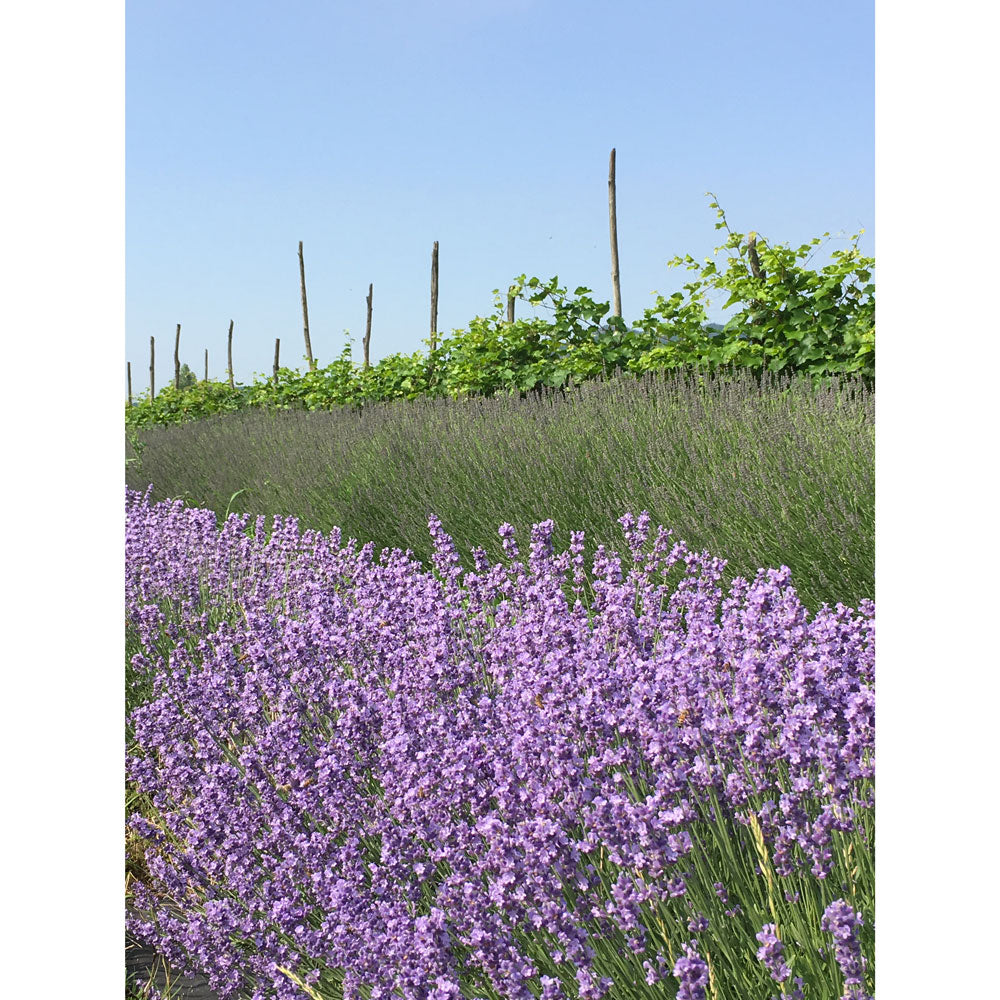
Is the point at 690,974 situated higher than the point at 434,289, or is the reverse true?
the point at 434,289

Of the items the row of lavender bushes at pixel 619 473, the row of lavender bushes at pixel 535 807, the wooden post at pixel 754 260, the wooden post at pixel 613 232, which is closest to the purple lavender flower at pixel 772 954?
the row of lavender bushes at pixel 535 807

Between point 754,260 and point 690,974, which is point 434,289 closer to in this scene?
point 754,260

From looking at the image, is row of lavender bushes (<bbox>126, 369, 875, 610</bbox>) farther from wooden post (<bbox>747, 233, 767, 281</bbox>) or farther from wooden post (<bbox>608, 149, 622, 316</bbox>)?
wooden post (<bbox>608, 149, 622, 316</bbox>)

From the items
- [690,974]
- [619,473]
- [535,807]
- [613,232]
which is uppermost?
[613,232]

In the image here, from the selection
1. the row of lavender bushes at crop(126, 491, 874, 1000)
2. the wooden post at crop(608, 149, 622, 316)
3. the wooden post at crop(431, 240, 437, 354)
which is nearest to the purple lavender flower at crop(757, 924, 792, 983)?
the row of lavender bushes at crop(126, 491, 874, 1000)

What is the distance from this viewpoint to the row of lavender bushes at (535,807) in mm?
1309

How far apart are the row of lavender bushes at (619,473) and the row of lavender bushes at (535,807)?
1046 millimetres

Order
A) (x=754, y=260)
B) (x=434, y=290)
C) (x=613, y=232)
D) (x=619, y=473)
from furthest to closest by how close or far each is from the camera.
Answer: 1. (x=434, y=290)
2. (x=613, y=232)
3. (x=754, y=260)
4. (x=619, y=473)

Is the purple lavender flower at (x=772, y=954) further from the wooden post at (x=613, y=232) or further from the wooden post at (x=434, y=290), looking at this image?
the wooden post at (x=434, y=290)

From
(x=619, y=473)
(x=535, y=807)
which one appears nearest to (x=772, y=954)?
(x=535, y=807)

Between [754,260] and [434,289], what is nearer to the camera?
[754,260]

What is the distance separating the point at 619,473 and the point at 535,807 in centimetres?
318

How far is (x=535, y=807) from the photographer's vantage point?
55.9 inches
